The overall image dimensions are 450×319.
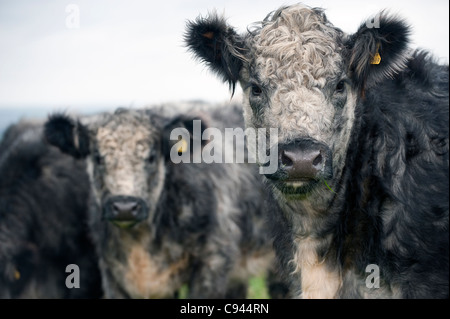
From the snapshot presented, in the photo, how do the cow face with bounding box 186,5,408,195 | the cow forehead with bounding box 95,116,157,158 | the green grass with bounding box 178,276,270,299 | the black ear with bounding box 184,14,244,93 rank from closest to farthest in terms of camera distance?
the cow face with bounding box 186,5,408,195 < the black ear with bounding box 184,14,244,93 < the cow forehead with bounding box 95,116,157,158 < the green grass with bounding box 178,276,270,299

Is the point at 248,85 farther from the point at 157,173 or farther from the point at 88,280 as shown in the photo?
the point at 88,280

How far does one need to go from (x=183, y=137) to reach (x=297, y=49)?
2609 millimetres

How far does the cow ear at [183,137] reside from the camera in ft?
21.4

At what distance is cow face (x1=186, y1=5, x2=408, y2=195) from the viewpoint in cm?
369

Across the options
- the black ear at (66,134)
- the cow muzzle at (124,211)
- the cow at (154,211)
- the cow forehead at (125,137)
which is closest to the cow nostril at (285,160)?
the cow muzzle at (124,211)

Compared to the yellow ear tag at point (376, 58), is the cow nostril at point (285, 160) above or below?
below

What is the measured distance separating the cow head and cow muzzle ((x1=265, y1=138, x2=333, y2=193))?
8.15ft

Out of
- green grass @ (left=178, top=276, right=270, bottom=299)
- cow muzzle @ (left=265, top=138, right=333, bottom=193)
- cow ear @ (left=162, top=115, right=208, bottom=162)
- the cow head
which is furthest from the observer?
green grass @ (left=178, top=276, right=270, bottom=299)

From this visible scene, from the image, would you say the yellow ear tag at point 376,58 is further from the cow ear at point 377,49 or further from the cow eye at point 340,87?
the cow eye at point 340,87

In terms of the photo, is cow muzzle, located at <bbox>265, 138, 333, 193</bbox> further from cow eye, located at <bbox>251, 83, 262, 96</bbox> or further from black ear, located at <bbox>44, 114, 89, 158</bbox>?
black ear, located at <bbox>44, 114, 89, 158</bbox>

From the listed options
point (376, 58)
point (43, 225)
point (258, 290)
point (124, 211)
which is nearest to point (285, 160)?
point (376, 58)

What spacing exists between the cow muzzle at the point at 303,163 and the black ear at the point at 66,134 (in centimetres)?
335

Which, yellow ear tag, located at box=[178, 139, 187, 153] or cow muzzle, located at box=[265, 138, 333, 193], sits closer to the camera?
cow muzzle, located at box=[265, 138, 333, 193]

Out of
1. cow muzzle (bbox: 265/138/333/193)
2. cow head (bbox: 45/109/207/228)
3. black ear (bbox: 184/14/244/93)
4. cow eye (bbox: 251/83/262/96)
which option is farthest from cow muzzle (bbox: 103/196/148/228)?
cow muzzle (bbox: 265/138/333/193)
